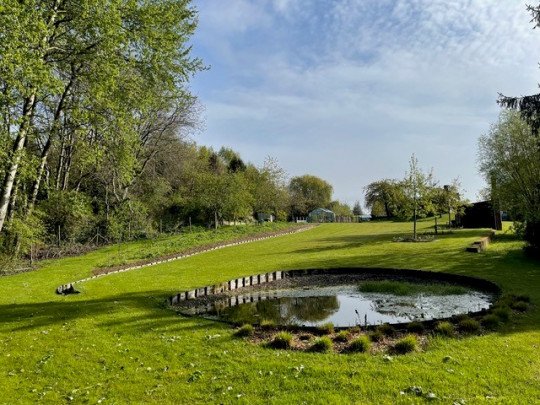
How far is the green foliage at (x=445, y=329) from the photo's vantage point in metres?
8.58

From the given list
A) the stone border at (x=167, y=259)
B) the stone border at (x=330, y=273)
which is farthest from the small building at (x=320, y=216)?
the stone border at (x=330, y=273)

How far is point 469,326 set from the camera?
29.1 ft

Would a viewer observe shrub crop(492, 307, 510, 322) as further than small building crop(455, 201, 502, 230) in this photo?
No

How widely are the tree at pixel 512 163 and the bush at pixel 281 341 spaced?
1991 cm

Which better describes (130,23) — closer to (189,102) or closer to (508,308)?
(508,308)

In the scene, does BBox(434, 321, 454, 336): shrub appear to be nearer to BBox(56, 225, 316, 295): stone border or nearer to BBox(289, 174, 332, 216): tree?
BBox(56, 225, 316, 295): stone border

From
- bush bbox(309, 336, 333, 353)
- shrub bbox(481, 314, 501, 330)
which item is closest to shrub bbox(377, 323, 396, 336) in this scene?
bush bbox(309, 336, 333, 353)

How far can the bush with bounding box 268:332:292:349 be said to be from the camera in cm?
830

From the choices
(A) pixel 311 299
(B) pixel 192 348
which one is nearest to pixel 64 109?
(A) pixel 311 299

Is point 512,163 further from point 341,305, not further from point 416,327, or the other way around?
point 416,327

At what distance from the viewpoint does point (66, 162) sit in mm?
33031

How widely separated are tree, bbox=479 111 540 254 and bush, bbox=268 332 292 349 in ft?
65.3

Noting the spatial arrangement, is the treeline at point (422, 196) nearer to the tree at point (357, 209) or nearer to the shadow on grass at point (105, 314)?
the shadow on grass at point (105, 314)

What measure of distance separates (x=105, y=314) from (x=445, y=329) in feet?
27.6
